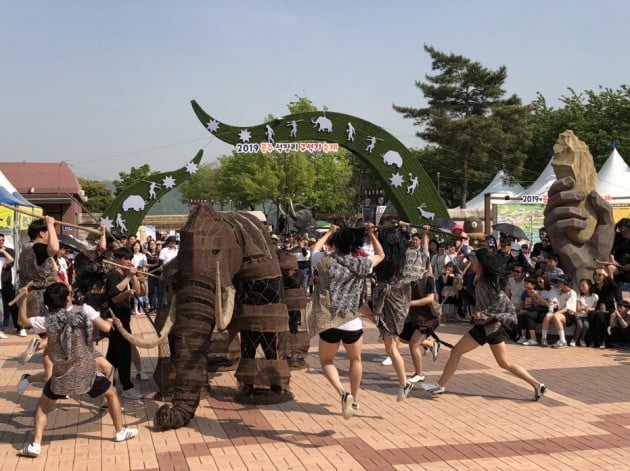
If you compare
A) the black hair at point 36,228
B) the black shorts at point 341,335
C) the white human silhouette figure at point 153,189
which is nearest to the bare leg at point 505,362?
A: the black shorts at point 341,335

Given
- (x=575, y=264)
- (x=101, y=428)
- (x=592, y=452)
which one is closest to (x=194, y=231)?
(x=101, y=428)

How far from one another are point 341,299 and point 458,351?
1945 mm

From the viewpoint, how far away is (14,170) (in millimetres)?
36125

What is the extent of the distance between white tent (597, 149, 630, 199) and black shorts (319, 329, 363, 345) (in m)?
24.1

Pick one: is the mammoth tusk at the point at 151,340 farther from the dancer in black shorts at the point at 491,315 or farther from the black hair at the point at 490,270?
the black hair at the point at 490,270

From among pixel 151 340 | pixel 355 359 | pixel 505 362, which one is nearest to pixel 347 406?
pixel 355 359

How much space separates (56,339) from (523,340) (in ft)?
26.1

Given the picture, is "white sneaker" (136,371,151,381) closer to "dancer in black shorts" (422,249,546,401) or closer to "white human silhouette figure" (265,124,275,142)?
"dancer in black shorts" (422,249,546,401)

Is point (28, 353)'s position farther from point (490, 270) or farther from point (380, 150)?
point (380, 150)

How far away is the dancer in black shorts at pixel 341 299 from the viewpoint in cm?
622

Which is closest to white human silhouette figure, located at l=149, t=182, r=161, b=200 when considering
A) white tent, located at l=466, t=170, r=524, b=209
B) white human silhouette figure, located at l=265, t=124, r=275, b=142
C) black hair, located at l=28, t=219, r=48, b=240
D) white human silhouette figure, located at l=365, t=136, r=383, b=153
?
white human silhouette figure, located at l=265, t=124, r=275, b=142

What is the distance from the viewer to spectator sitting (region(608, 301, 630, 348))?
35.4 feet

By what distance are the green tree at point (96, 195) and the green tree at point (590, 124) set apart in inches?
1640

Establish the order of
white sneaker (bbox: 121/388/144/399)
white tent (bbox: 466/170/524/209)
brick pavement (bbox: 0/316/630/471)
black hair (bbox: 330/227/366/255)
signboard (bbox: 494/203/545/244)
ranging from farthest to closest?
white tent (bbox: 466/170/524/209), signboard (bbox: 494/203/545/244), white sneaker (bbox: 121/388/144/399), black hair (bbox: 330/227/366/255), brick pavement (bbox: 0/316/630/471)
